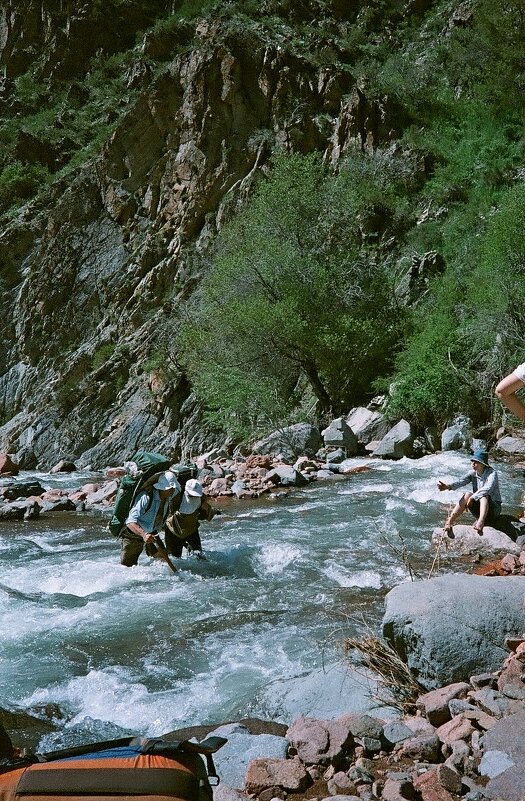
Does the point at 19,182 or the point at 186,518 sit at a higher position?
the point at 19,182

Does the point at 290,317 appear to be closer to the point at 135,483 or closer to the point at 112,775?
the point at 135,483

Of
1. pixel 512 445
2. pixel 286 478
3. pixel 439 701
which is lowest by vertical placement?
pixel 512 445

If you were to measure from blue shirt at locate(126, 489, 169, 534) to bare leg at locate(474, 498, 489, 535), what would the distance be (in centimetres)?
365

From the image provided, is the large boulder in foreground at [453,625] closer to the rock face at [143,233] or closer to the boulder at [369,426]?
the boulder at [369,426]

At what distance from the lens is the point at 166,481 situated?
6547 millimetres

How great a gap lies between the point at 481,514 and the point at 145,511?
3892mm

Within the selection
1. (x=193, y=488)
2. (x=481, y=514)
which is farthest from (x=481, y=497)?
(x=193, y=488)

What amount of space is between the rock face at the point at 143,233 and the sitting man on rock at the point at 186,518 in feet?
56.1

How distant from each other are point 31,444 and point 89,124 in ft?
77.7

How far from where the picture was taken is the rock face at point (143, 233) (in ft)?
91.6

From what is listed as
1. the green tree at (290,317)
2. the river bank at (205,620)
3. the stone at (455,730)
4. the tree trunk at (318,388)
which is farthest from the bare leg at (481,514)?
the tree trunk at (318,388)

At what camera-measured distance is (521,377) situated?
316cm

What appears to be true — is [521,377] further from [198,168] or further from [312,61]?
[312,61]

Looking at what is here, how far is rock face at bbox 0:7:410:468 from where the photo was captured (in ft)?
91.6
